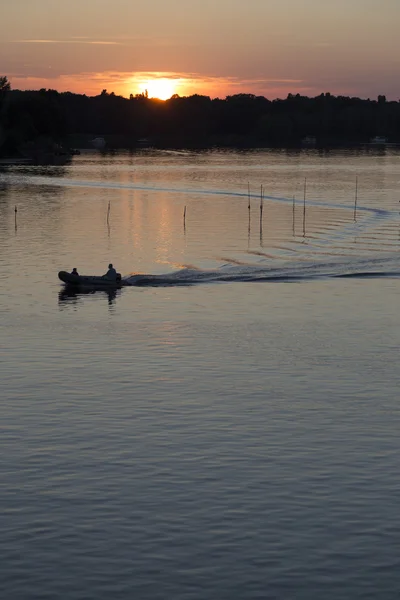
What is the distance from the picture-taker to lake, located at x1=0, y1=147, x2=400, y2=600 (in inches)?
1521

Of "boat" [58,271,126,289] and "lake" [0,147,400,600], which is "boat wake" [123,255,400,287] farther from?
"boat" [58,271,126,289]

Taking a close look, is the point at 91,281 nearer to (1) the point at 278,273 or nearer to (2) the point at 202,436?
(1) the point at 278,273

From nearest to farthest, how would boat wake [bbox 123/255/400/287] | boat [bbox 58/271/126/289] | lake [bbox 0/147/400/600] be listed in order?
lake [bbox 0/147/400/600] < boat [bbox 58/271/126/289] < boat wake [bbox 123/255/400/287]

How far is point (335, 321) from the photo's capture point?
88.8 m

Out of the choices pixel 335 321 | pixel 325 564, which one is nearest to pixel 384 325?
pixel 335 321

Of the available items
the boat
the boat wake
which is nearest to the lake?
the boat wake

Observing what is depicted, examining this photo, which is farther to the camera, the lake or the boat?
the boat

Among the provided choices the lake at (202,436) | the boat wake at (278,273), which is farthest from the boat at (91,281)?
the boat wake at (278,273)

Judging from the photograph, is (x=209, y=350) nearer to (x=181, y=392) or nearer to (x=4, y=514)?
(x=181, y=392)

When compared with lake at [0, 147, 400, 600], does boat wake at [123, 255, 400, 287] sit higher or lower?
higher

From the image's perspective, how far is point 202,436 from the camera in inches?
2136

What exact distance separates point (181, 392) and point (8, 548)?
24.8 m

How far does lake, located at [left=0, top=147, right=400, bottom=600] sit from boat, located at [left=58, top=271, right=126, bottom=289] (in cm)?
128

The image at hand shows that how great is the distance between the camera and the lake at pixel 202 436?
127ft
